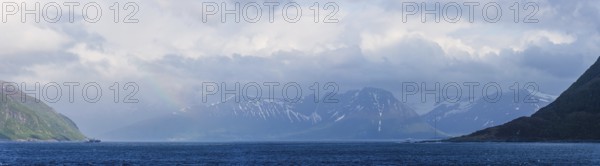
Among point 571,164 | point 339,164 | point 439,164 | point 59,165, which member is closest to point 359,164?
point 339,164

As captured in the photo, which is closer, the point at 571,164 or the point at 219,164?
the point at 571,164

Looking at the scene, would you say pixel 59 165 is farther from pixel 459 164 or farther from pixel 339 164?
pixel 459 164

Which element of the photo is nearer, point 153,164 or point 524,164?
point 524,164

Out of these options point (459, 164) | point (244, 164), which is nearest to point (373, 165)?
point (459, 164)

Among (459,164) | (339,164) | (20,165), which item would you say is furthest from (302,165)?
(20,165)

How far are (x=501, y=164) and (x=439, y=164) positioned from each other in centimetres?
1496

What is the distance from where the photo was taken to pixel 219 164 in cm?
19925

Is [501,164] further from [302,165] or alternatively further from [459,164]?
[302,165]

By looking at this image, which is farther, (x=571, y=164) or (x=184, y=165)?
(x=184, y=165)

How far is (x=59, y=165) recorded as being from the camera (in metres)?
192

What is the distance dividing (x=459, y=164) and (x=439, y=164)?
529 centimetres

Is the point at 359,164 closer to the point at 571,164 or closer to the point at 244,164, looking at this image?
the point at 244,164

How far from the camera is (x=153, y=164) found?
652 ft

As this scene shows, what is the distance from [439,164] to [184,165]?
6326 cm
